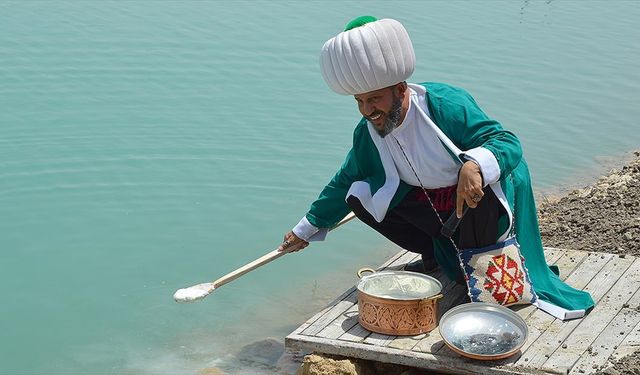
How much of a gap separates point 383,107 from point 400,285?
2.61 feet

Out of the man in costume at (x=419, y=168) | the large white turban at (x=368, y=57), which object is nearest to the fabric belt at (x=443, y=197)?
the man in costume at (x=419, y=168)

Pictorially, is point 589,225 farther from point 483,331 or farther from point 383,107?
point 383,107

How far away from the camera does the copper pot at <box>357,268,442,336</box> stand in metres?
4.38

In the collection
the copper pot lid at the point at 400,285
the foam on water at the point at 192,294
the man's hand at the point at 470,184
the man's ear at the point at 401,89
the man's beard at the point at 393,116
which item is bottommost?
the foam on water at the point at 192,294

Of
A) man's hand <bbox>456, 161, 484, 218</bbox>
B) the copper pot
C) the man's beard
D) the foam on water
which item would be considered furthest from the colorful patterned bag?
the foam on water

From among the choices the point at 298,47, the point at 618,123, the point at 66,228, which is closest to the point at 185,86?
the point at 298,47

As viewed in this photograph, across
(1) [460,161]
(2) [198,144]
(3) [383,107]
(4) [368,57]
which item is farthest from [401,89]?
(2) [198,144]

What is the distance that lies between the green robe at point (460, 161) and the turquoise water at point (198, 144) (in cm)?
136

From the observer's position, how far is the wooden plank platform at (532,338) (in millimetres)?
4180

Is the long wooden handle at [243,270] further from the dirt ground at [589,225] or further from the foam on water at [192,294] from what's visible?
the dirt ground at [589,225]

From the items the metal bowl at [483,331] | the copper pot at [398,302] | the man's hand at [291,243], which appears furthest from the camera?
the man's hand at [291,243]

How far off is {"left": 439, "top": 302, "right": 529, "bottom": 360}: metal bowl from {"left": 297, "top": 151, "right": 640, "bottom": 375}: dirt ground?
0.33 meters

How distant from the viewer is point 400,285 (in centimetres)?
464

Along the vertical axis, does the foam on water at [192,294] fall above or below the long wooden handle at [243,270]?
below
